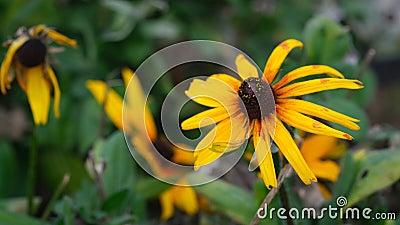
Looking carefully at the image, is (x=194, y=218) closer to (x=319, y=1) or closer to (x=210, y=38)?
(x=210, y=38)

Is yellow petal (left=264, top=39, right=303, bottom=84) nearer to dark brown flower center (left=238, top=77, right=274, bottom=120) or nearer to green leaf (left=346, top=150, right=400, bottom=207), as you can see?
dark brown flower center (left=238, top=77, right=274, bottom=120)

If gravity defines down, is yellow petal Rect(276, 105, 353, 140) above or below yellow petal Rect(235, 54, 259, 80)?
below

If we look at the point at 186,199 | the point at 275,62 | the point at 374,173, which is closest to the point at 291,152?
the point at 275,62

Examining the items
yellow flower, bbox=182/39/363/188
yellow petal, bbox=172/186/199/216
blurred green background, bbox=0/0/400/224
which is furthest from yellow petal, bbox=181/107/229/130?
yellow petal, bbox=172/186/199/216

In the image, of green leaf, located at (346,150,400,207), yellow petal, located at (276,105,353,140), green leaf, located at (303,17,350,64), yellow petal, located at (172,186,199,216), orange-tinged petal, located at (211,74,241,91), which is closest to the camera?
yellow petal, located at (276,105,353,140)

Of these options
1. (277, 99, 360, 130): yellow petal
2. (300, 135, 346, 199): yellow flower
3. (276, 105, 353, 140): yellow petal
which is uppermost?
(277, 99, 360, 130): yellow petal

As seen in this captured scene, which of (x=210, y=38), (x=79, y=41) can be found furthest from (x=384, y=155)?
(x=79, y=41)

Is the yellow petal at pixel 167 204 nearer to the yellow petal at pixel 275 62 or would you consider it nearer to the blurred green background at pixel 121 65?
the blurred green background at pixel 121 65
